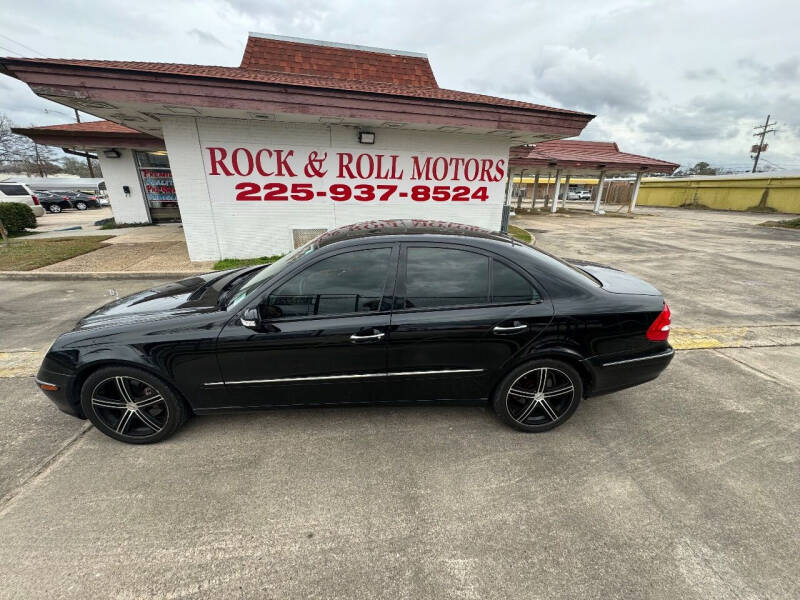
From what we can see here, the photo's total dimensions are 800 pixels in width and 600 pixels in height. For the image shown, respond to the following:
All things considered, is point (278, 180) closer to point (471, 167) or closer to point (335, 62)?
point (471, 167)

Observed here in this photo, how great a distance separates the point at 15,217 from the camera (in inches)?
462

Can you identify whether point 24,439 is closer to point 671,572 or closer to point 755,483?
point 671,572

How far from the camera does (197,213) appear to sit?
7371 mm

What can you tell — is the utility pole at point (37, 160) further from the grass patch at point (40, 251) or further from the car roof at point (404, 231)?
the car roof at point (404, 231)

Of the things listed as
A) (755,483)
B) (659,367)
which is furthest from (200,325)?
(755,483)

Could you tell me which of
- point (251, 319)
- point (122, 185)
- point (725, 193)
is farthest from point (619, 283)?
point (725, 193)

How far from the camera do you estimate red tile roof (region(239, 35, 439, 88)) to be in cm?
1008

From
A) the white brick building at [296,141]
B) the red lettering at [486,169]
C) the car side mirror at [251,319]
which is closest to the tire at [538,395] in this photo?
the car side mirror at [251,319]

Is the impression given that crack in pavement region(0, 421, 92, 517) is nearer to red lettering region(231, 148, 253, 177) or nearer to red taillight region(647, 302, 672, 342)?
red taillight region(647, 302, 672, 342)

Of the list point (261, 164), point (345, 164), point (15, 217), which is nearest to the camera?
point (261, 164)

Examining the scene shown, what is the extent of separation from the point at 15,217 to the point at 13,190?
9.74 meters

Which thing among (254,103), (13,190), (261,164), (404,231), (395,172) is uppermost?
(254,103)

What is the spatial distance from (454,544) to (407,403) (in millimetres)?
963

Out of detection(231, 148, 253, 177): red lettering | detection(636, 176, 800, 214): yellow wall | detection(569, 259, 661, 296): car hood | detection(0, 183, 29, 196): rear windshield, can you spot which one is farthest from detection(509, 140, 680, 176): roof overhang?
detection(0, 183, 29, 196): rear windshield
